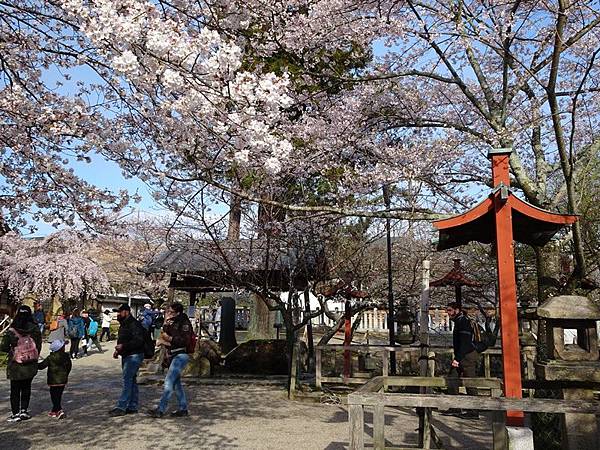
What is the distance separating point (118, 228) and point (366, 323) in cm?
2346

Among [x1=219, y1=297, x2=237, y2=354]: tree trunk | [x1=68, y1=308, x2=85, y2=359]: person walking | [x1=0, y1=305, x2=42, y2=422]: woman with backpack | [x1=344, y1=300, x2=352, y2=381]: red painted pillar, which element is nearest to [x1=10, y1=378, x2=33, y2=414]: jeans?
[x1=0, y1=305, x2=42, y2=422]: woman with backpack

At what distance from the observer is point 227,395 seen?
9.55m

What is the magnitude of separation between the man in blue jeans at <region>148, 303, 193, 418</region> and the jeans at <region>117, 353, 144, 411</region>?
0.40 m

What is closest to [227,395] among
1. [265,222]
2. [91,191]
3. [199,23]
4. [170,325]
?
[170,325]

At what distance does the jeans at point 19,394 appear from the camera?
22.9 ft

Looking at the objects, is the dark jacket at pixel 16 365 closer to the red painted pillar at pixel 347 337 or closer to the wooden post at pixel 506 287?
the red painted pillar at pixel 347 337

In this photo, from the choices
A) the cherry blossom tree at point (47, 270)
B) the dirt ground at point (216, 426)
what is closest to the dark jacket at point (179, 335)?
the dirt ground at point (216, 426)

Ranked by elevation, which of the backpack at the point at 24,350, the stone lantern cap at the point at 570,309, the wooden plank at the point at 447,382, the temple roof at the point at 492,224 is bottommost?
the wooden plank at the point at 447,382

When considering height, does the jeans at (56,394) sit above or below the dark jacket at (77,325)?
below

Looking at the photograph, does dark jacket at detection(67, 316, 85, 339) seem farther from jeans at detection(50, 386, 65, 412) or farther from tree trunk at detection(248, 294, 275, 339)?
jeans at detection(50, 386, 65, 412)

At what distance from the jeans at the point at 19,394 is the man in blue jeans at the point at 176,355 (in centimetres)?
171

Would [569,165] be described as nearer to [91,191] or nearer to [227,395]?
[91,191]

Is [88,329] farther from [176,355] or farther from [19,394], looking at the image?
[176,355]

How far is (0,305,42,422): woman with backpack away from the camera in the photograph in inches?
266
